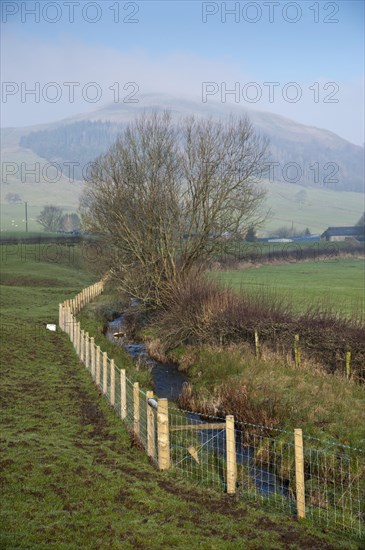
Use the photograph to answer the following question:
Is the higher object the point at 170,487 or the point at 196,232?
the point at 196,232

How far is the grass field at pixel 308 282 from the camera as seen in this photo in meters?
42.8

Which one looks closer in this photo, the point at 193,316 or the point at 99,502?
the point at 99,502

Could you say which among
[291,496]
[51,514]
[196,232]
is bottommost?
[291,496]

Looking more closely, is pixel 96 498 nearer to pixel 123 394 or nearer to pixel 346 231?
pixel 123 394

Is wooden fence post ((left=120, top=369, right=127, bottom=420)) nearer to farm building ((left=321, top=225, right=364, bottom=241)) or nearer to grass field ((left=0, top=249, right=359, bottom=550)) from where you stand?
grass field ((left=0, top=249, right=359, bottom=550))

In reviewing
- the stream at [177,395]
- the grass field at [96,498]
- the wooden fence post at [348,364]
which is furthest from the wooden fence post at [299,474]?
the wooden fence post at [348,364]

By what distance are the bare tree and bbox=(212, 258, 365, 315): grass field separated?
130 inches

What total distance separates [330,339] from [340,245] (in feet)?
306

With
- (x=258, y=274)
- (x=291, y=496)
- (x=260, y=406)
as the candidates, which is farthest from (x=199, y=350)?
(x=258, y=274)

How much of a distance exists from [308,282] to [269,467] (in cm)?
4898

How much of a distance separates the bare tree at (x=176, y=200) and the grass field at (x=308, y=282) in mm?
3303

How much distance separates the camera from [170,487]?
1320 centimetres

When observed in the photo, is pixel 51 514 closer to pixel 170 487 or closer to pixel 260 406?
pixel 170 487

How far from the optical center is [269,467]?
53.9 feet
